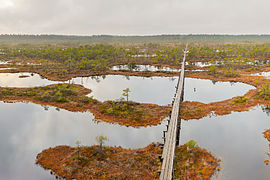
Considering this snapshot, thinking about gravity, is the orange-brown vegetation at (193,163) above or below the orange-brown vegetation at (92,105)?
below

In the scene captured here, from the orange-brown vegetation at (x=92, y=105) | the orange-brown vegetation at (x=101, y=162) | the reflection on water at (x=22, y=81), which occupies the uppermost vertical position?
the reflection on water at (x=22, y=81)

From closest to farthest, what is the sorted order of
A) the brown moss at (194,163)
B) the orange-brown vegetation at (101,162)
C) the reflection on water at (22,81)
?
the orange-brown vegetation at (101,162) < the brown moss at (194,163) < the reflection on water at (22,81)

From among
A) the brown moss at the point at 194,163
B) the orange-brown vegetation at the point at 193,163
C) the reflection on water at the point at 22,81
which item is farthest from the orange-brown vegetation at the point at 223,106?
the reflection on water at the point at 22,81

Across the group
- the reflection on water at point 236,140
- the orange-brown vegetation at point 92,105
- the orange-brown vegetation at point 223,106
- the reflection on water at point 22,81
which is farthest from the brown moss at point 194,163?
the reflection on water at point 22,81

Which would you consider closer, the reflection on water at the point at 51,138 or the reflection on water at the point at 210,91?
the reflection on water at the point at 51,138

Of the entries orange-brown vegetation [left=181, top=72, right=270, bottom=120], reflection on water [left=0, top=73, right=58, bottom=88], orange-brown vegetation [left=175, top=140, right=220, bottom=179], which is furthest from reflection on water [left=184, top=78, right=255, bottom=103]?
reflection on water [left=0, top=73, right=58, bottom=88]

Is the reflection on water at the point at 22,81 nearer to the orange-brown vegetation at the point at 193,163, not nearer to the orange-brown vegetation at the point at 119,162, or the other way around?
the orange-brown vegetation at the point at 119,162

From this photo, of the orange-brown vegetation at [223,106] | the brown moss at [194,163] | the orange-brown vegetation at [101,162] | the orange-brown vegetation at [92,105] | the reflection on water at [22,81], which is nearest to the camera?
the orange-brown vegetation at [101,162]

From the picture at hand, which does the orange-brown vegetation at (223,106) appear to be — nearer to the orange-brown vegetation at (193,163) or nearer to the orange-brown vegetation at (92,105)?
the orange-brown vegetation at (92,105)
